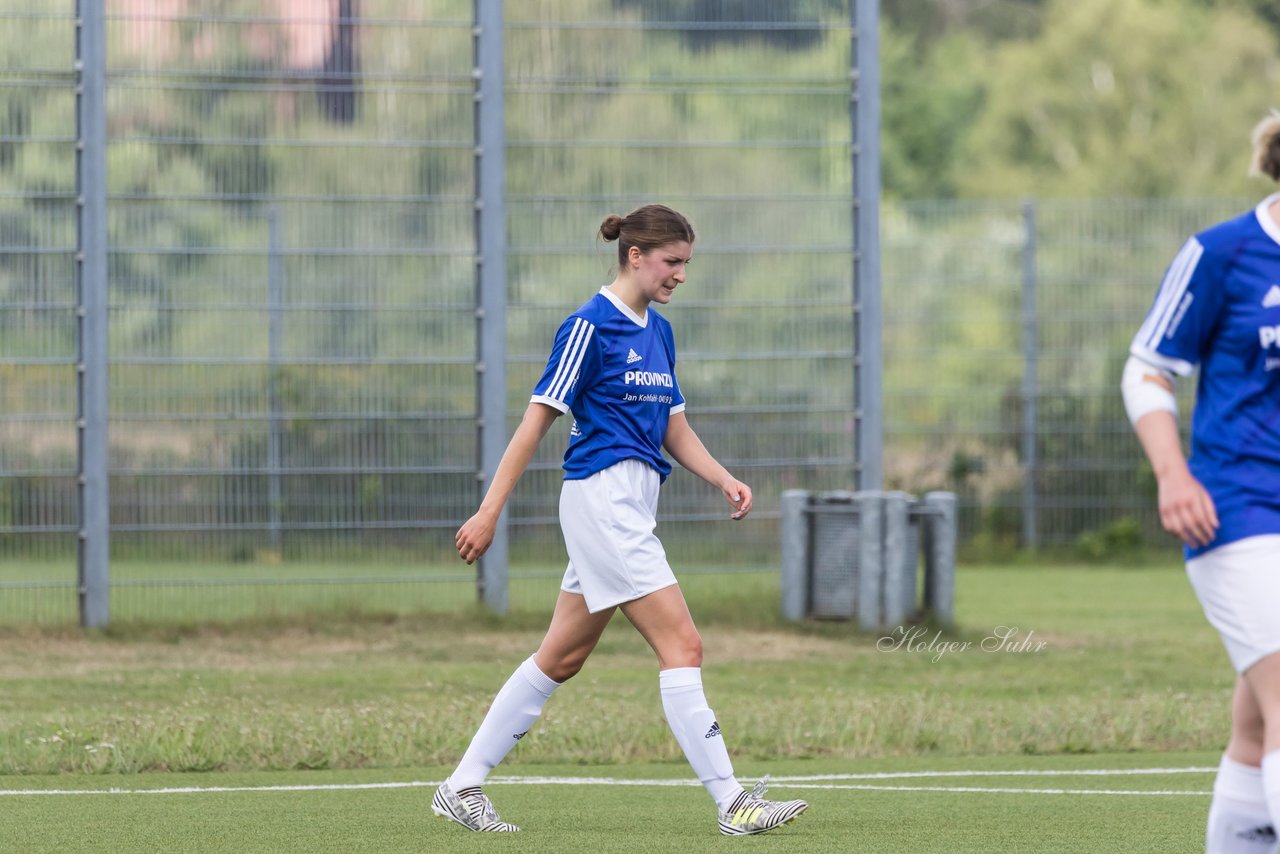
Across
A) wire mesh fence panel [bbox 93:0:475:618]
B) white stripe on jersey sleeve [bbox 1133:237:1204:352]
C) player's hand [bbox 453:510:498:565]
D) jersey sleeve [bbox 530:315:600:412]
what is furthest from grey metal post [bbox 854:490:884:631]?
white stripe on jersey sleeve [bbox 1133:237:1204:352]

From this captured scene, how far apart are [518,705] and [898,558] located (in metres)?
7.18

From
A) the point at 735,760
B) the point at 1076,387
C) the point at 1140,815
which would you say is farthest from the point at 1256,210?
the point at 1076,387

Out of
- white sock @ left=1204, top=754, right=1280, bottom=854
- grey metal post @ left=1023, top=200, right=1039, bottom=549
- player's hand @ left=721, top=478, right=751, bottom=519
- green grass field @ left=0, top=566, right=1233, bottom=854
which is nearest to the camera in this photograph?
white sock @ left=1204, top=754, right=1280, bottom=854

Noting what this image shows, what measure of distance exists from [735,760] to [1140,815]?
90.5 inches

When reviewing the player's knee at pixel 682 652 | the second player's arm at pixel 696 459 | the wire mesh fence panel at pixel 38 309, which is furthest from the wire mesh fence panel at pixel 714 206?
the player's knee at pixel 682 652

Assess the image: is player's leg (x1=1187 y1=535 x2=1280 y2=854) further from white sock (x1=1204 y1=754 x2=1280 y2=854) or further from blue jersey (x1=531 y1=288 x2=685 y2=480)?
blue jersey (x1=531 y1=288 x2=685 y2=480)

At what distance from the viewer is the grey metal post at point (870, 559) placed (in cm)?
1365

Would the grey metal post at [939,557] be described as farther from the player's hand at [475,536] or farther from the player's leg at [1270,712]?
the player's leg at [1270,712]

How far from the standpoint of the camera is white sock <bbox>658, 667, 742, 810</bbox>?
646cm

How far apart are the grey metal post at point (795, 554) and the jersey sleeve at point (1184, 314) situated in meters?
9.18

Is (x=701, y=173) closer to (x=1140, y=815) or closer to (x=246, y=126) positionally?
(x=246, y=126)

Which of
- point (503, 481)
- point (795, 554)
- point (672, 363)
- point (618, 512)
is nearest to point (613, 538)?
point (618, 512)

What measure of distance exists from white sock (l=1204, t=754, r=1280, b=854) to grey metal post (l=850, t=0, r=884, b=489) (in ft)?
30.8

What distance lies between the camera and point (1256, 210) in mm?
4598
